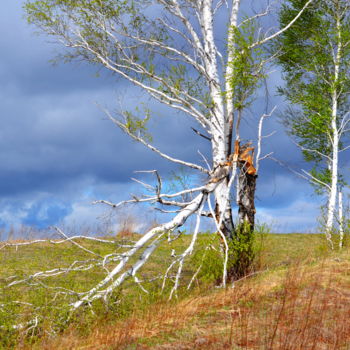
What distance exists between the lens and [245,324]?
20.2 feet

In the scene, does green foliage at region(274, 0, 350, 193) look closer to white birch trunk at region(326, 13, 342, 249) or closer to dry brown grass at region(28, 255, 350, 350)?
white birch trunk at region(326, 13, 342, 249)

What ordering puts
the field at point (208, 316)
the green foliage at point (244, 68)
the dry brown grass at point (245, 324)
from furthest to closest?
the green foliage at point (244, 68), the field at point (208, 316), the dry brown grass at point (245, 324)

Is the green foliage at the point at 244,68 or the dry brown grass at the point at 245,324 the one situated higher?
the green foliage at the point at 244,68

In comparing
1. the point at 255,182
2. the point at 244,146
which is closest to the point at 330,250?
the point at 255,182

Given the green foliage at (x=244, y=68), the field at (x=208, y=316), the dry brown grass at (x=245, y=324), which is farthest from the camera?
the green foliage at (x=244, y=68)

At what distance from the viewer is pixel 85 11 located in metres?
14.5

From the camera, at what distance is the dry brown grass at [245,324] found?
238 inches

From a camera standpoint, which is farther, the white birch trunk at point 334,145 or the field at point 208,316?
the white birch trunk at point 334,145

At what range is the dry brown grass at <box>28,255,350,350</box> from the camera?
19.9 ft

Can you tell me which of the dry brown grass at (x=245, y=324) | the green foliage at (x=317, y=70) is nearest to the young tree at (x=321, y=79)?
the green foliage at (x=317, y=70)

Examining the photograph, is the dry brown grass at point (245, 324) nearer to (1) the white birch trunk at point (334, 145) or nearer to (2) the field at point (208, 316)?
(2) the field at point (208, 316)

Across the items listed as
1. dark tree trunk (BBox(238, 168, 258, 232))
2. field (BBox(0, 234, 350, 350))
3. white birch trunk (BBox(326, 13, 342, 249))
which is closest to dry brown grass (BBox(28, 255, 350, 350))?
field (BBox(0, 234, 350, 350))

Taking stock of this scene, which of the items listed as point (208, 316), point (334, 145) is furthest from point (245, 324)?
point (334, 145)

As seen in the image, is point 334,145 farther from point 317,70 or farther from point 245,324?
point 245,324
